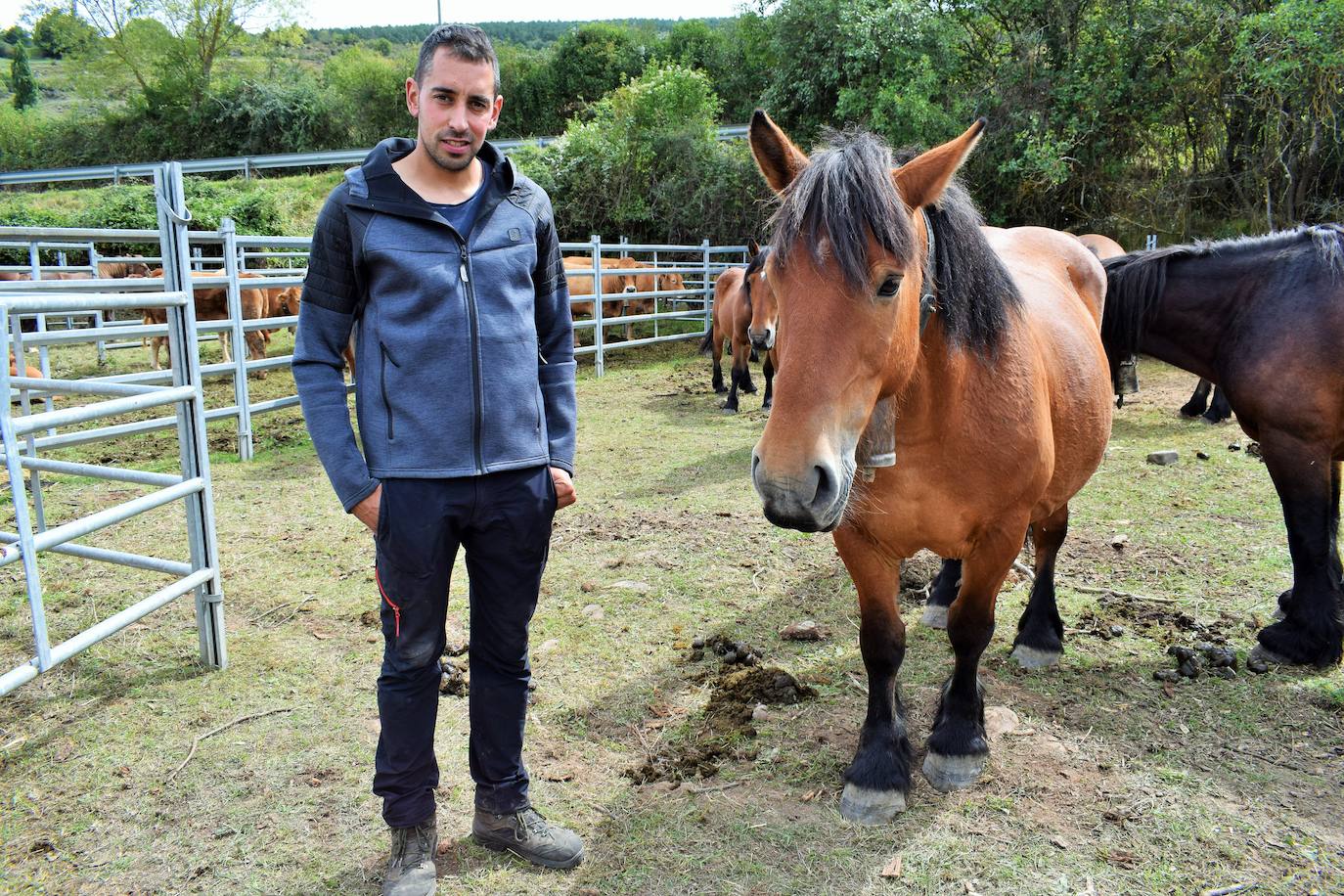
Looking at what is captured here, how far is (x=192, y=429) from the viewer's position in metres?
3.12

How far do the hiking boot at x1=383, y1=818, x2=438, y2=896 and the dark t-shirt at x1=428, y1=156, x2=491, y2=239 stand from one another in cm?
152

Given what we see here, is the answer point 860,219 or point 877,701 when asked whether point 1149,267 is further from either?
point 860,219

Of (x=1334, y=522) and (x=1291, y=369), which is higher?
(x=1291, y=369)

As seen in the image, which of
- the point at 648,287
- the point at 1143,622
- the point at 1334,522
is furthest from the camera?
the point at 648,287

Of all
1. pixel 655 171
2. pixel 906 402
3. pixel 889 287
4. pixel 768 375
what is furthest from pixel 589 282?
pixel 889 287

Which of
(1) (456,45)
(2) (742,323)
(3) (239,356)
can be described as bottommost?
(3) (239,356)

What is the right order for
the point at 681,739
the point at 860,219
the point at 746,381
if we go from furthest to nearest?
the point at 746,381
the point at 681,739
the point at 860,219

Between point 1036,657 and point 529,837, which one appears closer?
point 529,837

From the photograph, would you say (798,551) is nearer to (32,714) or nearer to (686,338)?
(32,714)

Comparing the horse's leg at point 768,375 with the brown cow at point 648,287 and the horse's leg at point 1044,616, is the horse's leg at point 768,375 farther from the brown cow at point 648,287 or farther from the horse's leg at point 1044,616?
the brown cow at point 648,287

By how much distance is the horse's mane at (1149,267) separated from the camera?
349 centimetres

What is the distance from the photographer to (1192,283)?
3725 mm

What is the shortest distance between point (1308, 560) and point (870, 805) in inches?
89.9

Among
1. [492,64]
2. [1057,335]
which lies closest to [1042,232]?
[1057,335]
